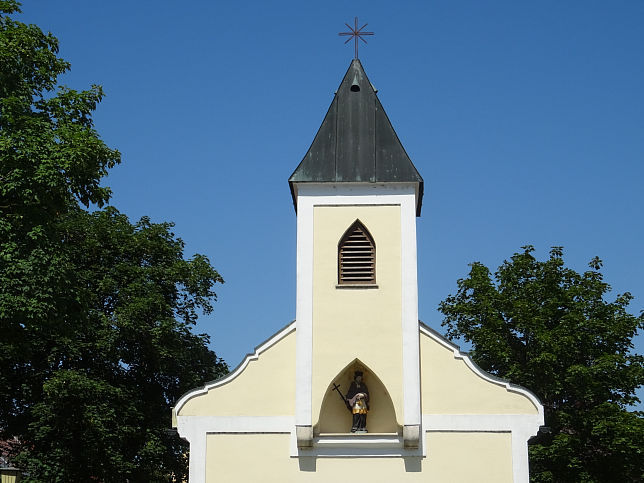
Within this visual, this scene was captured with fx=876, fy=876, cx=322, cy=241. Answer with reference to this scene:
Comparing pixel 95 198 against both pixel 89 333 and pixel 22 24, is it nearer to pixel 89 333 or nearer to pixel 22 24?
pixel 22 24

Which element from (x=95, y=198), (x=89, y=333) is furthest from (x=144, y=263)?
(x=95, y=198)

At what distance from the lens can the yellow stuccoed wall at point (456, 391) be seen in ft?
57.6

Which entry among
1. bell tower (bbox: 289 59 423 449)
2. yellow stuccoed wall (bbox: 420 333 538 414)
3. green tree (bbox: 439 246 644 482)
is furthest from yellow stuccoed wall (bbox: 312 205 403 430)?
green tree (bbox: 439 246 644 482)

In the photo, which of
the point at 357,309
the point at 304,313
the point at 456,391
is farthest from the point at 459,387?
the point at 304,313

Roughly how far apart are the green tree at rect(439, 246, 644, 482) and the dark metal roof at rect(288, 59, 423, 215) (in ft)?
36.3

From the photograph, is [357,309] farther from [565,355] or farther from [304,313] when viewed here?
[565,355]

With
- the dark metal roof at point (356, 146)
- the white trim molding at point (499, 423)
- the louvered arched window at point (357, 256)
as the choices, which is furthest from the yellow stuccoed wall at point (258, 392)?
the dark metal roof at point (356, 146)

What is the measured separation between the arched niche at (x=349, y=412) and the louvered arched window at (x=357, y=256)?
1824 millimetres

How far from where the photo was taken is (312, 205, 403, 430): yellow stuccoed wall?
17.6 meters

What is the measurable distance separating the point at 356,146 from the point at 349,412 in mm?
5681

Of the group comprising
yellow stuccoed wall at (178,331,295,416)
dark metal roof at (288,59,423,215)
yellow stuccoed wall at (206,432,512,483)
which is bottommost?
yellow stuccoed wall at (206,432,512,483)

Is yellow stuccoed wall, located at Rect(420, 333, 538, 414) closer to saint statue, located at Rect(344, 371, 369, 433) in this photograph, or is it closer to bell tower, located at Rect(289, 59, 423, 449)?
bell tower, located at Rect(289, 59, 423, 449)

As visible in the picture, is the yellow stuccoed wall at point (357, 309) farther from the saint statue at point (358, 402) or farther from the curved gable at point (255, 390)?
the curved gable at point (255, 390)

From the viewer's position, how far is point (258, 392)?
1797 centimetres
